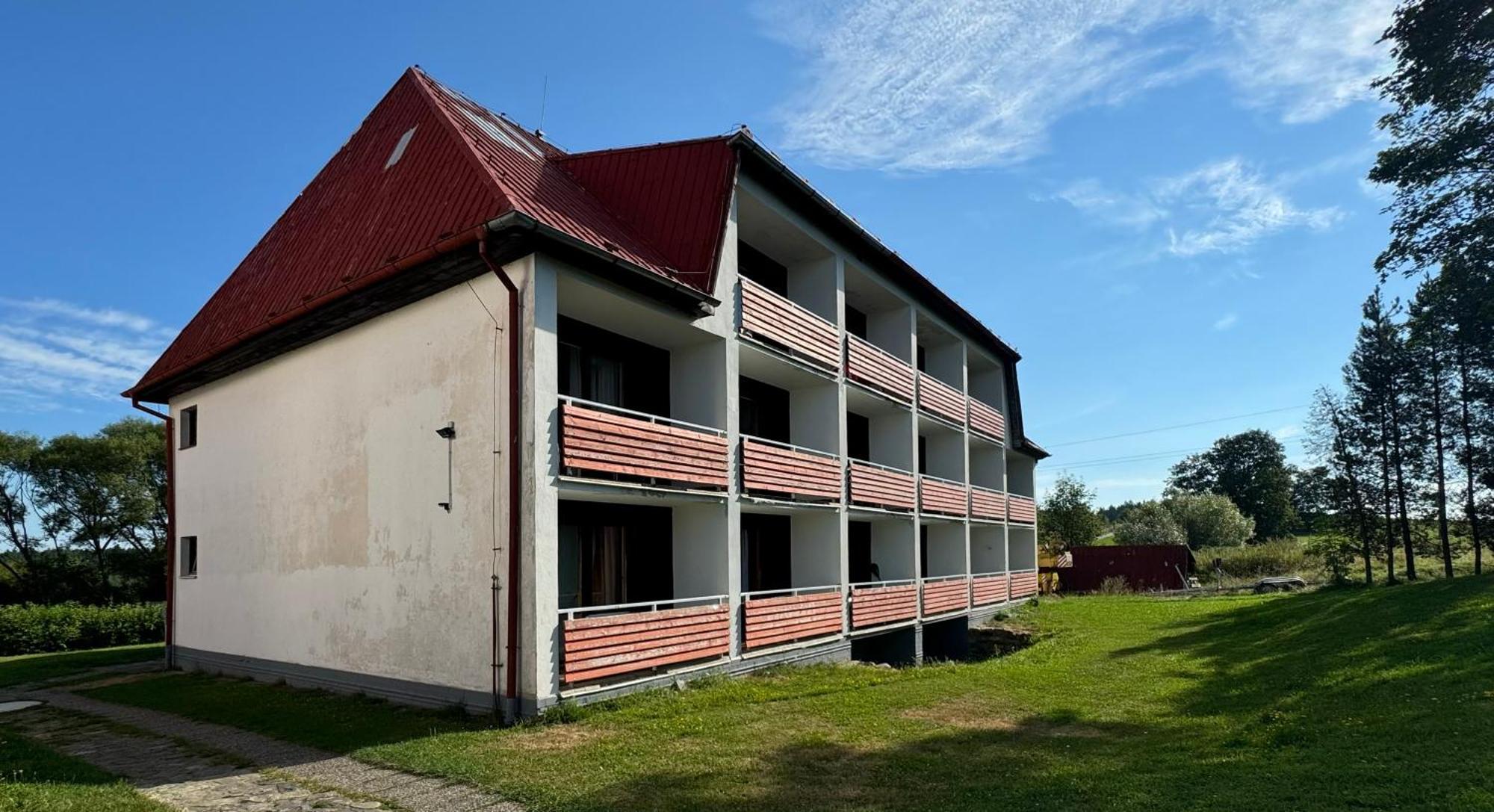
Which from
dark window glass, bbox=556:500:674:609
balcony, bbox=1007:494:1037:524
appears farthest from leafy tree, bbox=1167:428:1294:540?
dark window glass, bbox=556:500:674:609

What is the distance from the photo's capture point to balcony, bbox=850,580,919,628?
17953mm

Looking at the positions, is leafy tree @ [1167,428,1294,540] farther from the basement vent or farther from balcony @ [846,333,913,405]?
the basement vent

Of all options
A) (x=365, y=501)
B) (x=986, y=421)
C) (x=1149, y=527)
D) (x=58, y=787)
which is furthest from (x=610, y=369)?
(x=1149, y=527)

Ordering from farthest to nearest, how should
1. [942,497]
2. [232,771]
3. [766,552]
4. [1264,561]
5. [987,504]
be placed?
[1264,561]
[987,504]
[942,497]
[766,552]
[232,771]

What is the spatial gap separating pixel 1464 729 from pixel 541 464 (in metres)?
9.96

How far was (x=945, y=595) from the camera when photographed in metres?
23.0

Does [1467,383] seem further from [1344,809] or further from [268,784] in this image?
[268,784]

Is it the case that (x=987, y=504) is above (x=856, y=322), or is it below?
below

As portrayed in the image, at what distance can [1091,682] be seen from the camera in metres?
13.8

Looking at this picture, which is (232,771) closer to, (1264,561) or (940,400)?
(940,400)

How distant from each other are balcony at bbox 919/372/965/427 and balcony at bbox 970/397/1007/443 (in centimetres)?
134

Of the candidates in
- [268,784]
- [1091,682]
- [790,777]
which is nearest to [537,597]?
[268,784]

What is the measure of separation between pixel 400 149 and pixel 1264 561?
47.8m

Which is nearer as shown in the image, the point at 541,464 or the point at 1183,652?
the point at 541,464
